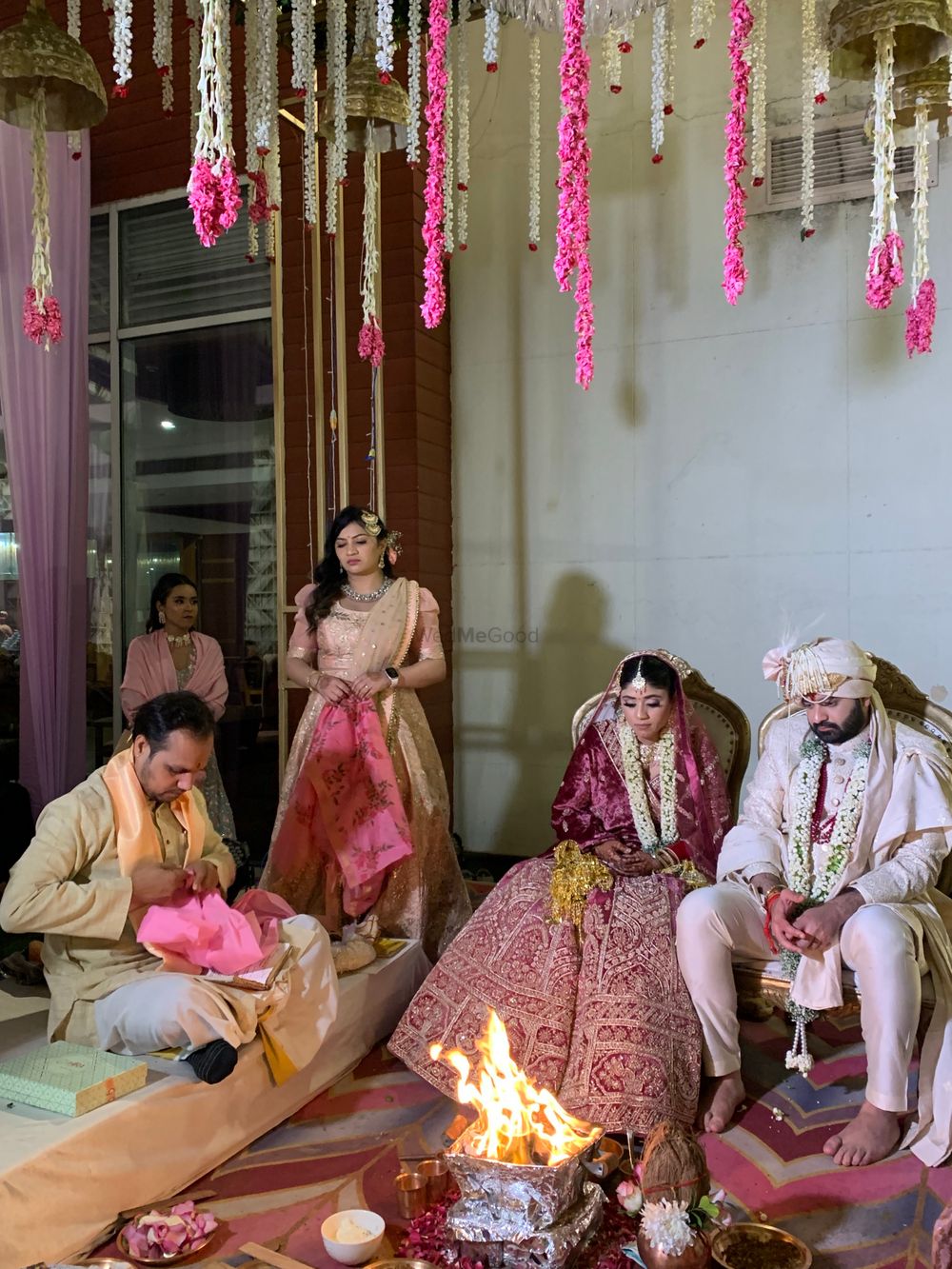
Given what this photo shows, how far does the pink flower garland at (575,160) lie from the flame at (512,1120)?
4.99 feet

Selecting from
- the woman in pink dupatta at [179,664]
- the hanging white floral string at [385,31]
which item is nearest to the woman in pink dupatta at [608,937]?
the woman in pink dupatta at [179,664]

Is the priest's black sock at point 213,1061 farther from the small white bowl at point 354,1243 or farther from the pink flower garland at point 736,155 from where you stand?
the pink flower garland at point 736,155

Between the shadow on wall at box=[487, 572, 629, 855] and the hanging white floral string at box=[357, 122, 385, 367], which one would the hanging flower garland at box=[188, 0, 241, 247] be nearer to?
the hanging white floral string at box=[357, 122, 385, 367]

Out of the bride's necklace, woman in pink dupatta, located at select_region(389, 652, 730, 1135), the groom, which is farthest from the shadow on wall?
the groom

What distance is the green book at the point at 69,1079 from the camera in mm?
2021

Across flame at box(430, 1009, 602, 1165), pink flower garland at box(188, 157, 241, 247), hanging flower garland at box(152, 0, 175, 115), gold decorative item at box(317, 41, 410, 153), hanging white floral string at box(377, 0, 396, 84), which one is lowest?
flame at box(430, 1009, 602, 1165)

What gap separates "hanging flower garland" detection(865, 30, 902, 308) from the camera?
7.70ft

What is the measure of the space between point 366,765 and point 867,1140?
1786 millimetres

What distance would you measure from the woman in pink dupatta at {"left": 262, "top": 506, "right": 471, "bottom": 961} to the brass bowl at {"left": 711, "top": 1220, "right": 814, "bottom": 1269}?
1565 mm

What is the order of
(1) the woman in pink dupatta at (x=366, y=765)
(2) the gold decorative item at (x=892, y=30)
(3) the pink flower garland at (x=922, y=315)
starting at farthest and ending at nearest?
1. (1) the woman in pink dupatta at (x=366, y=765)
2. (3) the pink flower garland at (x=922, y=315)
3. (2) the gold decorative item at (x=892, y=30)

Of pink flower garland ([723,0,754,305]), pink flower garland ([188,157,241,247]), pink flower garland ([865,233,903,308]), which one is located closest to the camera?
pink flower garland ([188,157,241,247])

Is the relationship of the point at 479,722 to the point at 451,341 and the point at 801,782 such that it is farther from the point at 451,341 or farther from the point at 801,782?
the point at 801,782

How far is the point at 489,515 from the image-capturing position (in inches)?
188

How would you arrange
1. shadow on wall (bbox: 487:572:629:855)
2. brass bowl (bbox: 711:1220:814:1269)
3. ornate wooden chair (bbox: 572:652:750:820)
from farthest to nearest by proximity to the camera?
shadow on wall (bbox: 487:572:629:855) → ornate wooden chair (bbox: 572:652:750:820) → brass bowl (bbox: 711:1220:814:1269)
